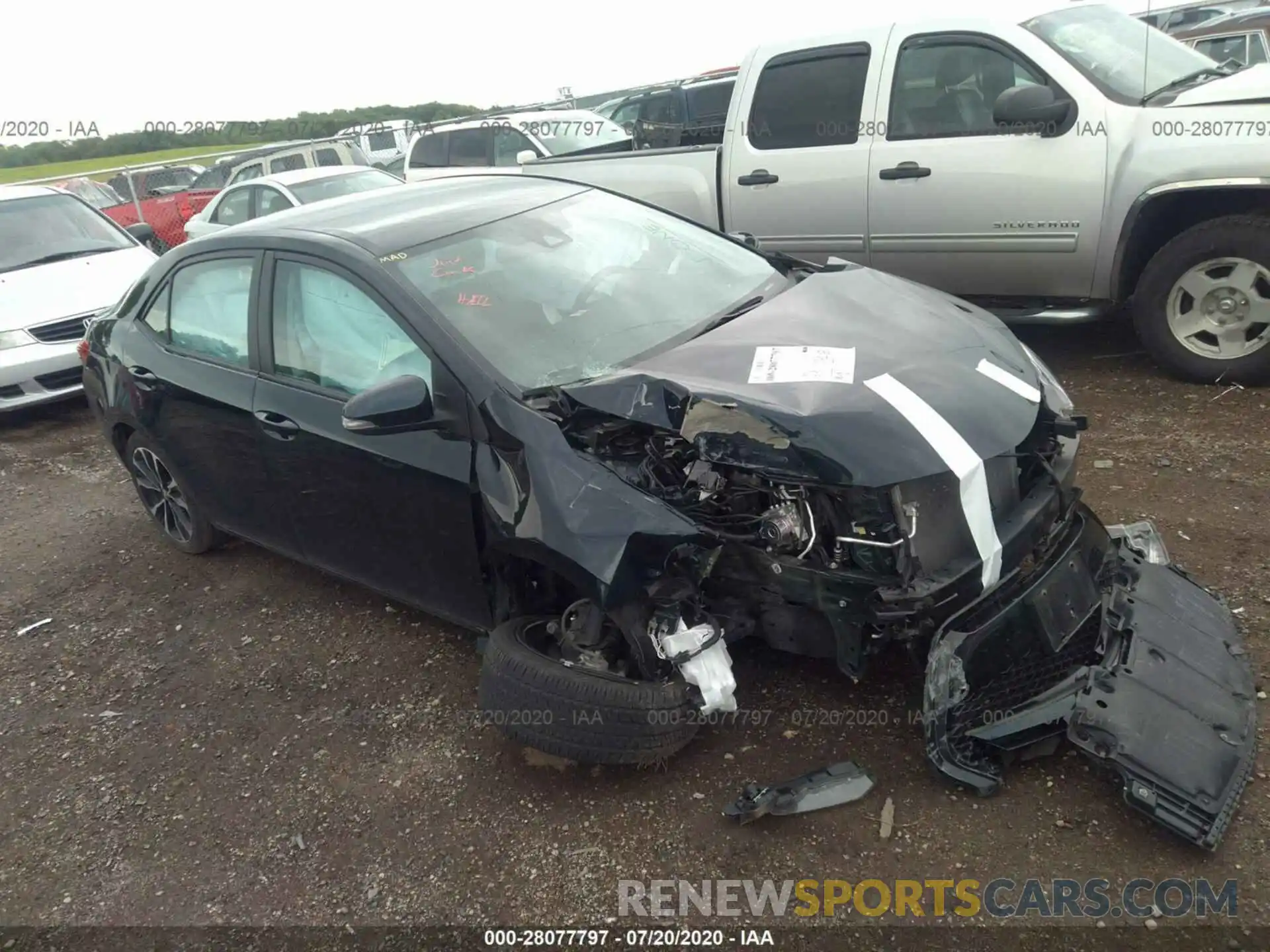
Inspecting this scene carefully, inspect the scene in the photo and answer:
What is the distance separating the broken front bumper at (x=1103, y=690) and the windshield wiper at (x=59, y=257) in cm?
773

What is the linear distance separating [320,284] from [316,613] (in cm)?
149

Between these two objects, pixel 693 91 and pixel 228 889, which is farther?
pixel 693 91

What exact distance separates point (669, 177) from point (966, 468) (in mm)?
4247

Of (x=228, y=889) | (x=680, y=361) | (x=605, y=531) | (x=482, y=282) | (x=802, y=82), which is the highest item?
(x=802, y=82)

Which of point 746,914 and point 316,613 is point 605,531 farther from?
point 316,613

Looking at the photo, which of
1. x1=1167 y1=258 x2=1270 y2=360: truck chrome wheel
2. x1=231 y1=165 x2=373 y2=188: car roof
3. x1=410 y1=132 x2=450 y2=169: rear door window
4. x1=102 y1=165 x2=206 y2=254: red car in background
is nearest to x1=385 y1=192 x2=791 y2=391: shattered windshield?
x1=1167 y1=258 x2=1270 y2=360: truck chrome wheel

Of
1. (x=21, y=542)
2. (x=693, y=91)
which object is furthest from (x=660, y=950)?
(x=693, y=91)

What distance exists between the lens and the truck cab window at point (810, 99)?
17.7 feet

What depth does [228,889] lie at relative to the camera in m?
2.62

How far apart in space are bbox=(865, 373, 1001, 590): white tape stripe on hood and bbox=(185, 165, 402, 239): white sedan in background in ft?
24.0

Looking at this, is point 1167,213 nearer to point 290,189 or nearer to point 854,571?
point 854,571

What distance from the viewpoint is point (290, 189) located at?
884cm

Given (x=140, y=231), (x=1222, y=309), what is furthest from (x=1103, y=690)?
(x=140, y=231)

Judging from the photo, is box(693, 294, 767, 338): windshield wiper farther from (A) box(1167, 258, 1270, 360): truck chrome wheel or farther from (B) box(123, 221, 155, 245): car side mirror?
(B) box(123, 221, 155, 245): car side mirror
